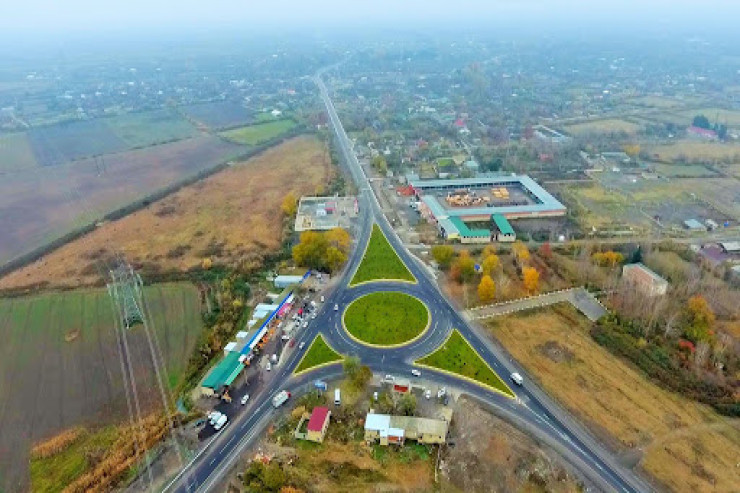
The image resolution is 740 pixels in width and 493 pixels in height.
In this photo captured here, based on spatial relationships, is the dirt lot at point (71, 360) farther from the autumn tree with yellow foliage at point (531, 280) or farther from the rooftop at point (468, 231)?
the autumn tree with yellow foliage at point (531, 280)

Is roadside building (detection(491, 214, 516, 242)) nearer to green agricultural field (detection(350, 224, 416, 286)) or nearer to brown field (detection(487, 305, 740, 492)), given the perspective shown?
green agricultural field (detection(350, 224, 416, 286))

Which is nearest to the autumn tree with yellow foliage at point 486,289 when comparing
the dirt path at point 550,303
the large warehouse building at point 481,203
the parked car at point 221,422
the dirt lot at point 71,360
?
the dirt path at point 550,303

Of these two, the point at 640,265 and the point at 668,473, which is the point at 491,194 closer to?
the point at 640,265

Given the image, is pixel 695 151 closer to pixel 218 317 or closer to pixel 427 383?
pixel 427 383

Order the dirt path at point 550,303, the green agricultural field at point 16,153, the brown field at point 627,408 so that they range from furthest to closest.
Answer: the green agricultural field at point 16,153
the dirt path at point 550,303
the brown field at point 627,408

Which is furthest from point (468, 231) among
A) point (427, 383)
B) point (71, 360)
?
point (71, 360)
